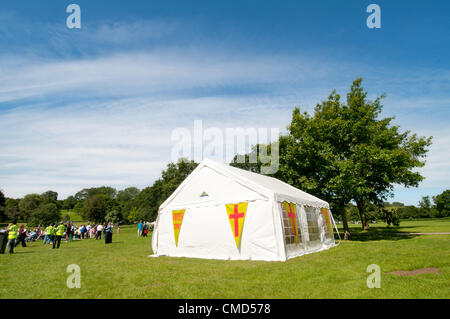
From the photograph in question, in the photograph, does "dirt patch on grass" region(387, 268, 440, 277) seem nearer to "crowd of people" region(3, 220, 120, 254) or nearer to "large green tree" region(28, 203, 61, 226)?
"crowd of people" region(3, 220, 120, 254)

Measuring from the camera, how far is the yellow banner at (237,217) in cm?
1059

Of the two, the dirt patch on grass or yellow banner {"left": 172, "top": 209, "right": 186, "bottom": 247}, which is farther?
yellow banner {"left": 172, "top": 209, "right": 186, "bottom": 247}

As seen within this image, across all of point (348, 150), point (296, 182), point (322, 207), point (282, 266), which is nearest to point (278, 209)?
point (282, 266)

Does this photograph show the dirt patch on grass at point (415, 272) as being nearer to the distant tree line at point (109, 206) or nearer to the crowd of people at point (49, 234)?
the crowd of people at point (49, 234)

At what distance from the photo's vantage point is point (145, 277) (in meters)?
7.12

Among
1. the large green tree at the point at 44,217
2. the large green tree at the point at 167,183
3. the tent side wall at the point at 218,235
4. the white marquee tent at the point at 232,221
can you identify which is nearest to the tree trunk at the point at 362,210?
the white marquee tent at the point at 232,221

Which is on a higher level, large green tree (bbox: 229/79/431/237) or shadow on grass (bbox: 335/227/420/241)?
large green tree (bbox: 229/79/431/237)

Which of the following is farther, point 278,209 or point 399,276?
point 278,209

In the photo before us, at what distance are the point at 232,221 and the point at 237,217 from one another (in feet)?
0.95

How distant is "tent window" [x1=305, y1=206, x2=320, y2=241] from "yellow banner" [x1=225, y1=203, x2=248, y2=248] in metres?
4.21

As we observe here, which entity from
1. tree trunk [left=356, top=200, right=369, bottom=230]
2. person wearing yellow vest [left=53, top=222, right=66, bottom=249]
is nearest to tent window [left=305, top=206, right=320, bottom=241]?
tree trunk [left=356, top=200, right=369, bottom=230]

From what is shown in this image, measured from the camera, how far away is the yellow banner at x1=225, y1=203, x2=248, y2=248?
417 inches
